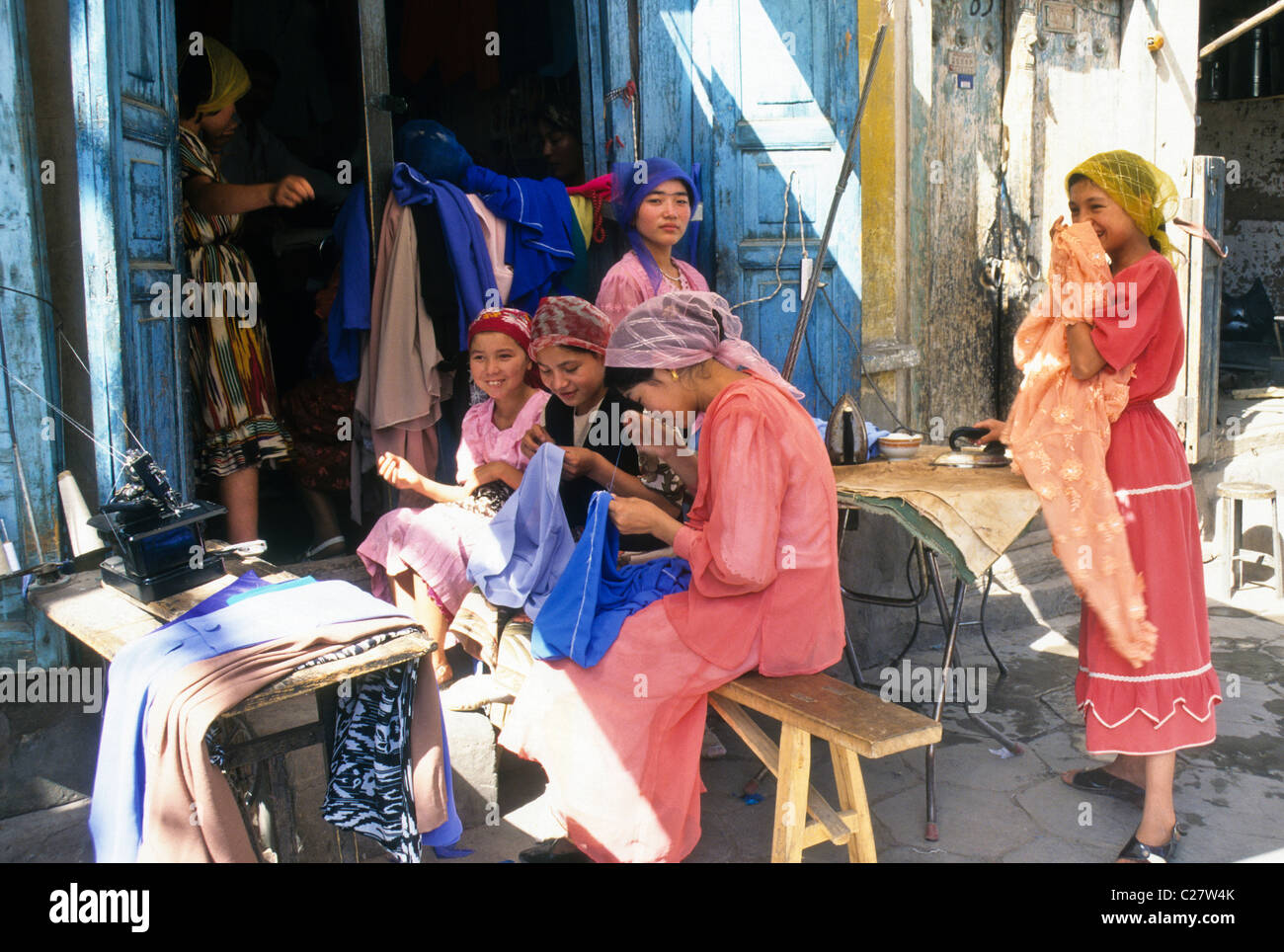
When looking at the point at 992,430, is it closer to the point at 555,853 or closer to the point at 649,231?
the point at 649,231

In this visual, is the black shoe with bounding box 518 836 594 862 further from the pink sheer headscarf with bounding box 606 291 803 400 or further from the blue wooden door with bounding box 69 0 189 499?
the blue wooden door with bounding box 69 0 189 499

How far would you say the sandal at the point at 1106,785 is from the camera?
12.2 ft

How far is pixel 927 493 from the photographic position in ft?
11.1

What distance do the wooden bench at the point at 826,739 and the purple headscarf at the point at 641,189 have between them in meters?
1.95

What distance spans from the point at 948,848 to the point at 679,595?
127 centimetres

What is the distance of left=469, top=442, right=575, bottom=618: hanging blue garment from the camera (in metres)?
3.29

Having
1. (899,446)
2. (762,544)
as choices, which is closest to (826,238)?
(899,446)

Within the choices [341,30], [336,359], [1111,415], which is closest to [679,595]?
[1111,415]

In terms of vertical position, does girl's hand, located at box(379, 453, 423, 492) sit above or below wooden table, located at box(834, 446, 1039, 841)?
above

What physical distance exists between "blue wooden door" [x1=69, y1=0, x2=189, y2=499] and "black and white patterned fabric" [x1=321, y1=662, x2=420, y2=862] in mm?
1355

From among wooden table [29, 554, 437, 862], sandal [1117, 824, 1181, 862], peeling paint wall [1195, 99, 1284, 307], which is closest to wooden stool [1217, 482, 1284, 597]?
sandal [1117, 824, 1181, 862]

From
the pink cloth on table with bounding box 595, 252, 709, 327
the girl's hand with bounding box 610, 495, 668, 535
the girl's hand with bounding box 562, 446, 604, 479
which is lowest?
the girl's hand with bounding box 610, 495, 668, 535

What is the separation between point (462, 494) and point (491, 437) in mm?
241

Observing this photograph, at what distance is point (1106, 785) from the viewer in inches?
149
